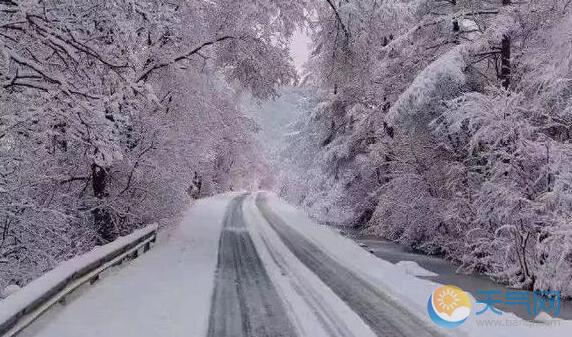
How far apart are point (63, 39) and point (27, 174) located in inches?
233

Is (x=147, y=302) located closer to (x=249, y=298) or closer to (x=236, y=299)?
(x=236, y=299)

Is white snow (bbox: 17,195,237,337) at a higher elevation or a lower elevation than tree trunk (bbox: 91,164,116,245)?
lower

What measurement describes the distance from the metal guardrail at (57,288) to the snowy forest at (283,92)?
4.05ft

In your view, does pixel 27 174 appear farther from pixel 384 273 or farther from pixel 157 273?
pixel 384 273

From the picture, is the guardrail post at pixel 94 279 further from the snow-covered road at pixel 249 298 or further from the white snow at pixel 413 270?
the white snow at pixel 413 270

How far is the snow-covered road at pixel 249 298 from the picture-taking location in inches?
325

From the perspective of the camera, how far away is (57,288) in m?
8.61

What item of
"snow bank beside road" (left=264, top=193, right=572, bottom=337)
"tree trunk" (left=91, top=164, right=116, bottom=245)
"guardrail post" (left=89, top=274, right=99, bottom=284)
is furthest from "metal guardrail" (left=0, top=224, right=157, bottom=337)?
"snow bank beside road" (left=264, top=193, right=572, bottom=337)

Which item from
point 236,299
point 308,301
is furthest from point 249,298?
point 308,301

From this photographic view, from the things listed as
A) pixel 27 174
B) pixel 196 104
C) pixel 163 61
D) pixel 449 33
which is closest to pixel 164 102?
pixel 196 104

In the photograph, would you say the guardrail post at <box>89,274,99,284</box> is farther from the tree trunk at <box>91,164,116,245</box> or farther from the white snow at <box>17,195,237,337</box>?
the tree trunk at <box>91,164,116,245</box>

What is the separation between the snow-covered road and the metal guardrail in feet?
0.81

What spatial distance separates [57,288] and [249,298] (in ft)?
11.6

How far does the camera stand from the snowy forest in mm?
8172
